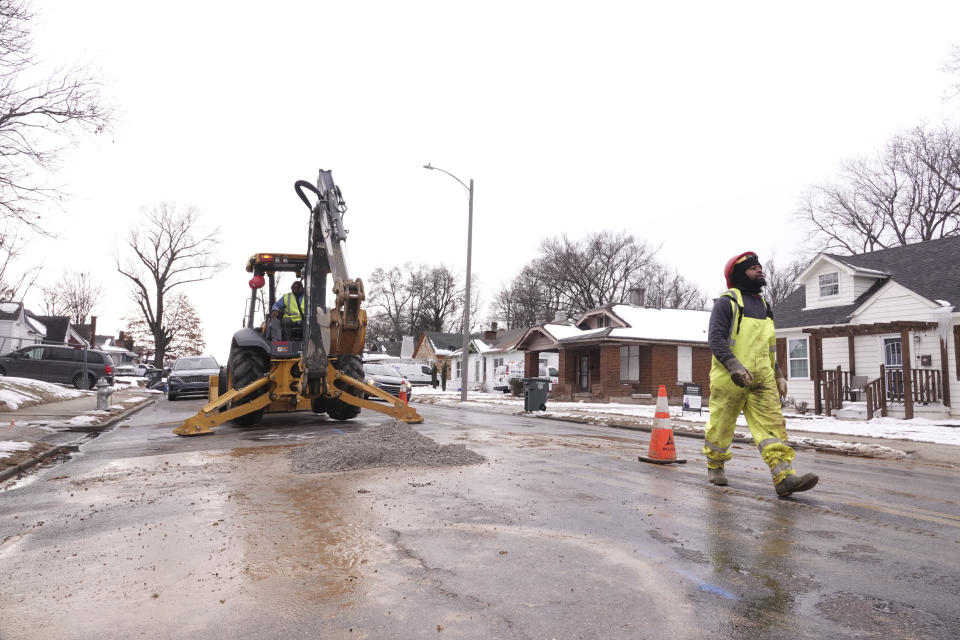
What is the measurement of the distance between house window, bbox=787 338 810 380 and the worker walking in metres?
18.2

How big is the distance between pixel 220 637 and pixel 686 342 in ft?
95.1

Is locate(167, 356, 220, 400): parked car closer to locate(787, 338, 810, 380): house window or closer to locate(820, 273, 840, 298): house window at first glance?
locate(787, 338, 810, 380): house window

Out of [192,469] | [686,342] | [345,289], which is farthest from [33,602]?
[686,342]

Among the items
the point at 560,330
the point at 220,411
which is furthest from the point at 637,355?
the point at 220,411

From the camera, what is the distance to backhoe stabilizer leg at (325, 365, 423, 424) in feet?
36.0

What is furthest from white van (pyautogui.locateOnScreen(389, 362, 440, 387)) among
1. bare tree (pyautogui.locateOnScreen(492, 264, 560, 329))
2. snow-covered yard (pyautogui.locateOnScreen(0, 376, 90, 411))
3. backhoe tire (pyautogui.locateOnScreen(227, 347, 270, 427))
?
backhoe tire (pyautogui.locateOnScreen(227, 347, 270, 427))

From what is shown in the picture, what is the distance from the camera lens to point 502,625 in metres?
2.71

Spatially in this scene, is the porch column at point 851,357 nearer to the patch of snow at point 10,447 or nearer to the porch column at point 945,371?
the porch column at point 945,371

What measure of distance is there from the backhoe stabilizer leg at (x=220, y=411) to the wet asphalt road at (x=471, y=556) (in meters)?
3.53

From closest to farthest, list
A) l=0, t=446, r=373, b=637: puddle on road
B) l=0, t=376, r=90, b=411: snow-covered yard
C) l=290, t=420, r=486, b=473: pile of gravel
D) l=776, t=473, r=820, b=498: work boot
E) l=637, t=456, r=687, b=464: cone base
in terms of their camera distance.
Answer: l=0, t=446, r=373, b=637: puddle on road
l=776, t=473, r=820, b=498: work boot
l=290, t=420, r=486, b=473: pile of gravel
l=637, t=456, r=687, b=464: cone base
l=0, t=376, r=90, b=411: snow-covered yard

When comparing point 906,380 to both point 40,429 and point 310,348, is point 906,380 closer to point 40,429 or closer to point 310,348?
point 310,348

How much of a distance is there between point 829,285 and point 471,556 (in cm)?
2262

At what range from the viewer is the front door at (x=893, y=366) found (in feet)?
61.4

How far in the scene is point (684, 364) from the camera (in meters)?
30.1
